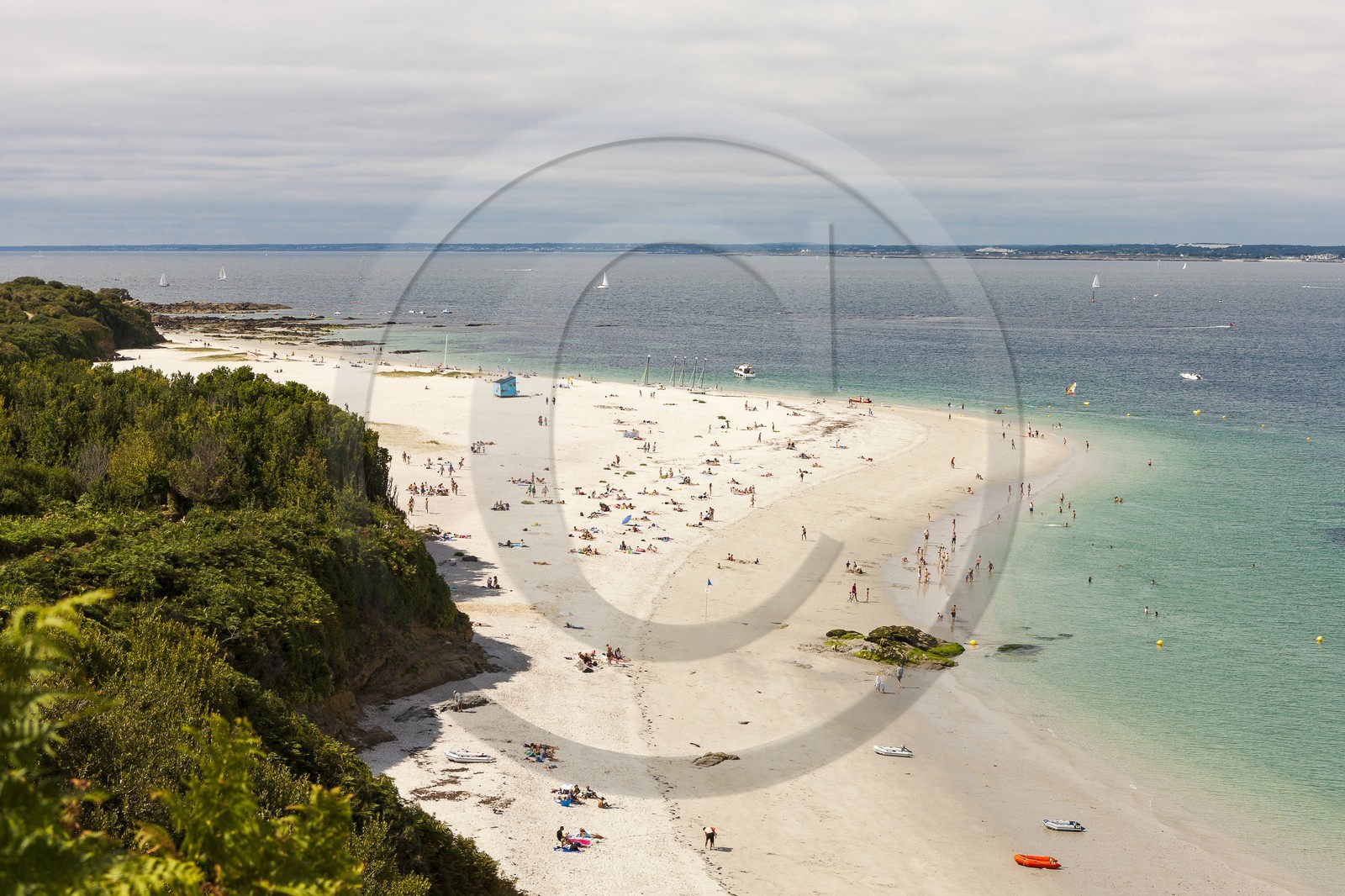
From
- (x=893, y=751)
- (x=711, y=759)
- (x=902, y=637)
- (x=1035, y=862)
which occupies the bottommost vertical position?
(x=1035, y=862)

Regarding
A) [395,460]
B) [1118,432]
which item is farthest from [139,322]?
[1118,432]

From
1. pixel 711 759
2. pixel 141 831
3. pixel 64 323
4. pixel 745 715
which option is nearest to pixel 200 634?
pixel 711 759

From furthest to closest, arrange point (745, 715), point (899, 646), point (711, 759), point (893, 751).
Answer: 1. point (899, 646)
2. point (745, 715)
3. point (893, 751)
4. point (711, 759)

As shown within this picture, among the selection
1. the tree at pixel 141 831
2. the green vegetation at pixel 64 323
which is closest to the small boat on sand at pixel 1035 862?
the tree at pixel 141 831

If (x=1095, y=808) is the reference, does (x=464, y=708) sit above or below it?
above

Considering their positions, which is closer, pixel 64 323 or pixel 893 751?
pixel 893 751

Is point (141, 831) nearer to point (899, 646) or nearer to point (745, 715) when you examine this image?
point (745, 715)

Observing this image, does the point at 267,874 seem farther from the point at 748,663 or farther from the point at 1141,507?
the point at 1141,507
